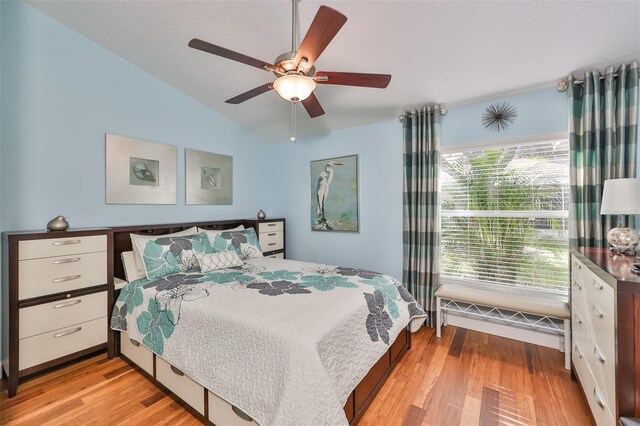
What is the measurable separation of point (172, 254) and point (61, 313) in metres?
0.84

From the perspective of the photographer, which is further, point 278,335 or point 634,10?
point 634,10

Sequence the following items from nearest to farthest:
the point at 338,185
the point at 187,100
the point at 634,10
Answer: the point at 634,10, the point at 187,100, the point at 338,185

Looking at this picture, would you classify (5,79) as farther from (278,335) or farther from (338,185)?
(338,185)

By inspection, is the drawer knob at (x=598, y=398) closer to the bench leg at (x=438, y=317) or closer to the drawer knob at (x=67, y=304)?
the bench leg at (x=438, y=317)

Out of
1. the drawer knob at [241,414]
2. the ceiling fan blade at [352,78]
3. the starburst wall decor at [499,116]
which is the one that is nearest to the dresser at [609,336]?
the starburst wall decor at [499,116]

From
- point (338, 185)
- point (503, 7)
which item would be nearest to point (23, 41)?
point (338, 185)

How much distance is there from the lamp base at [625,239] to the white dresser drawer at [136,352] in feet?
11.1

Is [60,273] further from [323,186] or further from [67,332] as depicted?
[323,186]

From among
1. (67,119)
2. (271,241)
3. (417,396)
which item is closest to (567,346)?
(417,396)

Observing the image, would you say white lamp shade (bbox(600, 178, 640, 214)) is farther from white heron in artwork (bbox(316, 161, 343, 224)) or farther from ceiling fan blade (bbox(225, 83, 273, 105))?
white heron in artwork (bbox(316, 161, 343, 224))

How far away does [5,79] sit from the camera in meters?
2.08

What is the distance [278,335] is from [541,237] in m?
2.70

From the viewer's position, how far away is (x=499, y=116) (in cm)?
270

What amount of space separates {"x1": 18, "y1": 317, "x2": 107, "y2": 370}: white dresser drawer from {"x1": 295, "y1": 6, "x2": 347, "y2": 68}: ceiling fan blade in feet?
8.52
